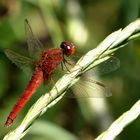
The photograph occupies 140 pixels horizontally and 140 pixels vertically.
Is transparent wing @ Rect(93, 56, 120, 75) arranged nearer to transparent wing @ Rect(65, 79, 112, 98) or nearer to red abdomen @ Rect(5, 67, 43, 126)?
transparent wing @ Rect(65, 79, 112, 98)

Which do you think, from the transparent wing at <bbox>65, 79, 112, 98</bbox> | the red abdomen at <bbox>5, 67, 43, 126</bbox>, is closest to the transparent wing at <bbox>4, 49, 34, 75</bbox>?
the red abdomen at <bbox>5, 67, 43, 126</bbox>

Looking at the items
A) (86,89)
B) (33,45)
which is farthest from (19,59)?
(86,89)

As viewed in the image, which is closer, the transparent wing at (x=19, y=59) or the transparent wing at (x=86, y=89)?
the transparent wing at (x=86, y=89)

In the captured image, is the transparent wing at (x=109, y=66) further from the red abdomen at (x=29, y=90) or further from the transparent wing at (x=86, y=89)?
the red abdomen at (x=29, y=90)

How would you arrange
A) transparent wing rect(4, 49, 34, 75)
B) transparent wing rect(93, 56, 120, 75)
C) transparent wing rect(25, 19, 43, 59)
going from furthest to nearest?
transparent wing rect(25, 19, 43, 59), transparent wing rect(4, 49, 34, 75), transparent wing rect(93, 56, 120, 75)

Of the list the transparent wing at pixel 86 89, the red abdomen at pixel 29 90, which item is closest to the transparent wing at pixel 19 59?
the red abdomen at pixel 29 90

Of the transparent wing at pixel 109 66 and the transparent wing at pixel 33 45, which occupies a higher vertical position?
the transparent wing at pixel 109 66

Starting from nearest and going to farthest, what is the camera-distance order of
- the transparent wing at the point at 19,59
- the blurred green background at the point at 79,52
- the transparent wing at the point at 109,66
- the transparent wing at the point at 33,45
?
the transparent wing at the point at 109,66 → the transparent wing at the point at 19,59 → the transparent wing at the point at 33,45 → the blurred green background at the point at 79,52

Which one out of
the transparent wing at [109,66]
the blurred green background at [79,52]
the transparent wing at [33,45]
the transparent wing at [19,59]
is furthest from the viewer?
the blurred green background at [79,52]

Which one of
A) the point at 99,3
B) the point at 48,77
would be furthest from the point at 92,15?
the point at 48,77
